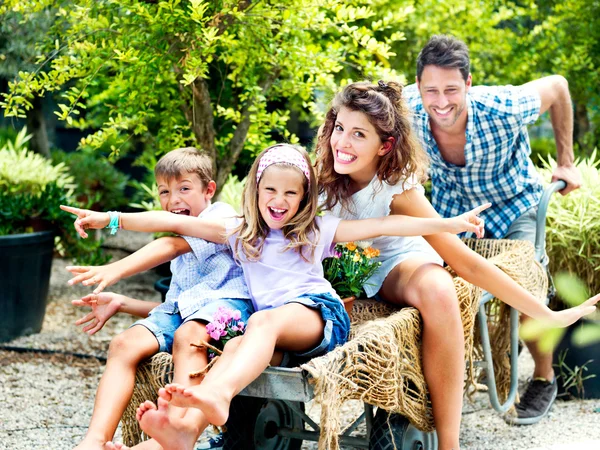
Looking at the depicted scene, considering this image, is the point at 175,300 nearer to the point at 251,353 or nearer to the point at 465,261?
the point at 251,353

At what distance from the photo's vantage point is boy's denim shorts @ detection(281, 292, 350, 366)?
2.43 metres

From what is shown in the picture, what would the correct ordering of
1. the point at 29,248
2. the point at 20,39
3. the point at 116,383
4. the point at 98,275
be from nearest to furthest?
1. the point at 116,383
2. the point at 98,275
3. the point at 29,248
4. the point at 20,39

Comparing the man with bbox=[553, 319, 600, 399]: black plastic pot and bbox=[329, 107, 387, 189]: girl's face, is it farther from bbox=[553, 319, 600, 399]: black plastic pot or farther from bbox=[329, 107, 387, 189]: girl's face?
bbox=[329, 107, 387, 189]: girl's face

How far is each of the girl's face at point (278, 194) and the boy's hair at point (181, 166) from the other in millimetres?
365

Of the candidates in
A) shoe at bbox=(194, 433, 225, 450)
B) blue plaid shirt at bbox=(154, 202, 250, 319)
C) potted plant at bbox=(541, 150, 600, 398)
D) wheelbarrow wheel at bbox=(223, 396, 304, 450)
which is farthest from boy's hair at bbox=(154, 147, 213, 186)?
potted plant at bbox=(541, 150, 600, 398)

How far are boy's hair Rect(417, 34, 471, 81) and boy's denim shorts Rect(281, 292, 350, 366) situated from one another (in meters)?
1.29

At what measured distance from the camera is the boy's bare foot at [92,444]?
85.8 inches

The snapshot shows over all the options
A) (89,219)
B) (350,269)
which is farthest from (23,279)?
(350,269)

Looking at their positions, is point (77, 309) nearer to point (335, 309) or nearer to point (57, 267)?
point (57, 267)

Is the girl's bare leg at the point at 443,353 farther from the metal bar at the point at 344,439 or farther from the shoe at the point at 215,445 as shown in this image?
the shoe at the point at 215,445

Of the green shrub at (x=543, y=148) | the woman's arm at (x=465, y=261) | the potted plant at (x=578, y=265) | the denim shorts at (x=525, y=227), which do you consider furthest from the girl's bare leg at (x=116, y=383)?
the green shrub at (x=543, y=148)

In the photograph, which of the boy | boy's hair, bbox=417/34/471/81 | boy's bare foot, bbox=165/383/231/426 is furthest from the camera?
boy's hair, bbox=417/34/471/81

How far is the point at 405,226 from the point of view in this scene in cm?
267

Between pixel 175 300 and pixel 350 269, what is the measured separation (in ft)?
2.07
